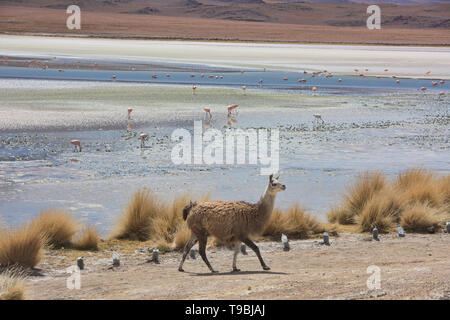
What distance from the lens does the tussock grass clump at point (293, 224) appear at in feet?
34.1

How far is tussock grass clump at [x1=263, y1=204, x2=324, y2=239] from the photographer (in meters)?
10.4

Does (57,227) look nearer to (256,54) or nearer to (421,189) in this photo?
(421,189)

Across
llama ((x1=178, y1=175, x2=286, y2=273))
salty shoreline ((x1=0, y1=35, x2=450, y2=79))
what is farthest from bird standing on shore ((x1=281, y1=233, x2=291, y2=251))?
salty shoreline ((x1=0, y1=35, x2=450, y2=79))

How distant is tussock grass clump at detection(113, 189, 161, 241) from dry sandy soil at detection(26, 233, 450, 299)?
0.54 metres

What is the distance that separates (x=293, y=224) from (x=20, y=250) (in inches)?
156

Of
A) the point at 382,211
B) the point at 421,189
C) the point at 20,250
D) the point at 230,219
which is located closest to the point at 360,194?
the point at 382,211

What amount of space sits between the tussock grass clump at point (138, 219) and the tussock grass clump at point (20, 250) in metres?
2.02

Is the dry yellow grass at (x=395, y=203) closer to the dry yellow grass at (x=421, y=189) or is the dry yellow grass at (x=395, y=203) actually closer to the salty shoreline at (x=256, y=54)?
the dry yellow grass at (x=421, y=189)

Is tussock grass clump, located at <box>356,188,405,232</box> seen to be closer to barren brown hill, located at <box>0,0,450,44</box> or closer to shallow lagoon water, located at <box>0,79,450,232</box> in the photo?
shallow lagoon water, located at <box>0,79,450,232</box>

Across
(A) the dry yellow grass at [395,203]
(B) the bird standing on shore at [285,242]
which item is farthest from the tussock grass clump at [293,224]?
(A) the dry yellow grass at [395,203]

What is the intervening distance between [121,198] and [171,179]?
1.82m

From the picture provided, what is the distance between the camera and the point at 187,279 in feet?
24.6
